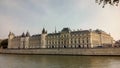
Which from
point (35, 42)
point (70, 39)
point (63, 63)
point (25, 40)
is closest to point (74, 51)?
point (70, 39)

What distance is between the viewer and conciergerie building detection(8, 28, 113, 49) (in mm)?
64500

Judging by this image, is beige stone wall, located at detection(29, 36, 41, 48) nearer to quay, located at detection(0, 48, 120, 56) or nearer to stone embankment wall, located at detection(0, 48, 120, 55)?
stone embankment wall, located at detection(0, 48, 120, 55)

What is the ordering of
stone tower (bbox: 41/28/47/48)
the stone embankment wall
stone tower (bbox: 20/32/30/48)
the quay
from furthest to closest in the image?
stone tower (bbox: 20/32/30/48), stone tower (bbox: 41/28/47/48), the stone embankment wall, the quay

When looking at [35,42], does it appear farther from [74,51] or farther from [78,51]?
[78,51]

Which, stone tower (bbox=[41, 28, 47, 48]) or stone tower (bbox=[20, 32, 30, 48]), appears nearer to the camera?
stone tower (bbox=[41, 28, 47, 48])

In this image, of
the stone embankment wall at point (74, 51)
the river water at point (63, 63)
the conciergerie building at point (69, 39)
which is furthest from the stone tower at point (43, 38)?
the river water at point (63, 63)

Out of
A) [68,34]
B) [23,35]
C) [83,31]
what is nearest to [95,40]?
[83,31]

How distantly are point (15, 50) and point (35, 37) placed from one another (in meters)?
14.3

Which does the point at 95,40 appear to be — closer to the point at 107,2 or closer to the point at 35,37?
the point at 35,37

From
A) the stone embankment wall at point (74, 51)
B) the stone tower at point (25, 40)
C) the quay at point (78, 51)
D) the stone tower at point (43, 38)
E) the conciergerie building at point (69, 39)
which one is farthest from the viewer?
the stone tower at point (25, 40)

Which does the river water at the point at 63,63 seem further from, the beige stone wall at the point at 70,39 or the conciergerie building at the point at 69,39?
the beige stone wall at the point at 70,39

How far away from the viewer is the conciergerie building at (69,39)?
212 feet

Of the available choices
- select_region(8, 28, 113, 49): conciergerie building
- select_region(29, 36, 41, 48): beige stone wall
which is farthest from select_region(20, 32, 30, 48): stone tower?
select_region(29, 36, 41, 48): beige stone wall

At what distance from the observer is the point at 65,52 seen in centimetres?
5738
